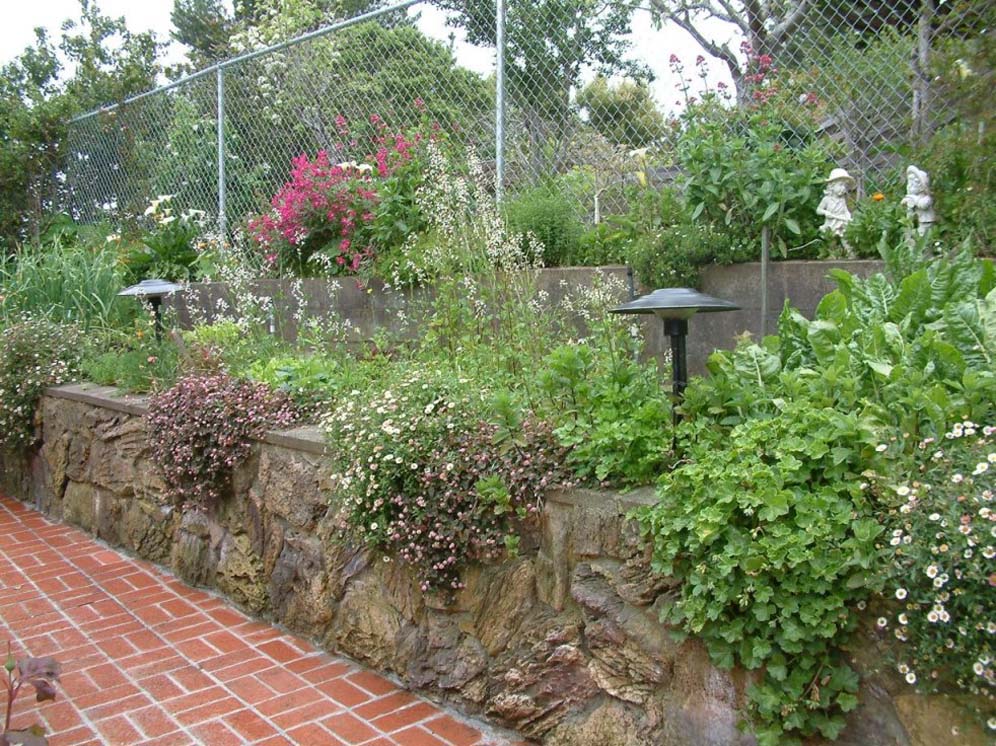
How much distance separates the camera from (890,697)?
7.07ft

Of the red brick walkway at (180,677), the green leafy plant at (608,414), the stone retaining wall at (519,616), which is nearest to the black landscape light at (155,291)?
the stone retaining wall at (519,616)

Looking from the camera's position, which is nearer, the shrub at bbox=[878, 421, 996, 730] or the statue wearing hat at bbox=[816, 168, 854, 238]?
the shrub at bbox=[878, 421, 996, 730]

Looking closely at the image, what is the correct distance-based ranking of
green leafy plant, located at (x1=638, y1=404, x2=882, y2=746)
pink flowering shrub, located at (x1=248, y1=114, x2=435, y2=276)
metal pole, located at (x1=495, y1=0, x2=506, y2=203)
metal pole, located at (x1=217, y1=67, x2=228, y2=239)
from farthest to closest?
metal pole, located at (x1=217, y1=67, x2=228, y2=239) → pink flowering shrub, located at (x1=248, y1=114, x2=435, y2=276) → metal pole, located at (x1=495, y1=0, x2=506, y2=203) → green leafy plant, located at (x1=638, y1=404, x2=882, y2=746)

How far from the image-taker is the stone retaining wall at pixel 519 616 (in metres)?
2.48

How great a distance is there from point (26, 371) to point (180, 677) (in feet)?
11.7

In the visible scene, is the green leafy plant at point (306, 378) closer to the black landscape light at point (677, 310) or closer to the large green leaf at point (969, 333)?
the black landscape light at point (677, 310)

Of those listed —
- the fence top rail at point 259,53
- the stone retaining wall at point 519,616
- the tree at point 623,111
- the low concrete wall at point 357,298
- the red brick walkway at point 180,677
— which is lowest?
the red brick walkway at point 180,677

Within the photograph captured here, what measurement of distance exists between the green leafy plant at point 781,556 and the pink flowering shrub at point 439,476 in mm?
618

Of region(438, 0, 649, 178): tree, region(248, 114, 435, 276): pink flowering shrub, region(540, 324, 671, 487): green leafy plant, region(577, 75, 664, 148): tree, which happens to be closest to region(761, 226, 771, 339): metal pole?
region(540, 324, 671, 487): green leafy plant

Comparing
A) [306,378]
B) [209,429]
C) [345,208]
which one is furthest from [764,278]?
[345,208]

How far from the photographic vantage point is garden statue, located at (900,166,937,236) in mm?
3768


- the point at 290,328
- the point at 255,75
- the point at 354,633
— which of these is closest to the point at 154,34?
the point at 255,75

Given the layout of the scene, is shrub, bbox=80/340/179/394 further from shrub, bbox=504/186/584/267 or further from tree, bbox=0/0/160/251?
tree, bbox=0/0/160/251

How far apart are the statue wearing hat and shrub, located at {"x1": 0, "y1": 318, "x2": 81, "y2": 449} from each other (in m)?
4.99
